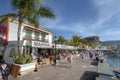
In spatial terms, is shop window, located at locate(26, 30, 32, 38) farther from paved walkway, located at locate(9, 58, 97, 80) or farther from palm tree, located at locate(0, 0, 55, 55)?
paved walkway, located at locate(9, 58, 97, 80)

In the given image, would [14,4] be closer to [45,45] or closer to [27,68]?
[27,68]

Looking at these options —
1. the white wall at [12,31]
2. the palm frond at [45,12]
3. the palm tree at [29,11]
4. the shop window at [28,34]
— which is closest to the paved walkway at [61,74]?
the palm tree at [29,11]

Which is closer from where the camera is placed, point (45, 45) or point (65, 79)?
point (65, 79)

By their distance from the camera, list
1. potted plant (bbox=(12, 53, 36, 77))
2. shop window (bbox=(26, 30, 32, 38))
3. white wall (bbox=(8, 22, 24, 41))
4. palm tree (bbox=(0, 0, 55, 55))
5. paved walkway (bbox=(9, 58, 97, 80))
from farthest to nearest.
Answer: shop window (bbox=(26, 30, 32, 38)), white wall (bbox=(8, 22, 24, 41)), palm tree (bbox=(0, 0, 55, 55)), potted plant (bbox=(12, 53, 36, 77)), paved walkway (bbox=(9, 58, 97, 80))

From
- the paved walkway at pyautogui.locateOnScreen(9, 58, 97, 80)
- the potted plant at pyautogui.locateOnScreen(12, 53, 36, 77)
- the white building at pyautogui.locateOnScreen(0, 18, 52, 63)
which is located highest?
the white building at pyautogui.locateOnScreen(0, 18, 52, 63)

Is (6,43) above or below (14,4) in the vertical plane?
below

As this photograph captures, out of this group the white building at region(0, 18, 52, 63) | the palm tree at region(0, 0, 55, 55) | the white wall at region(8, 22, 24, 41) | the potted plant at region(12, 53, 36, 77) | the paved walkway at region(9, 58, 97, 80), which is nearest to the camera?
the paved walkway at region(9, 58, 97, 80)

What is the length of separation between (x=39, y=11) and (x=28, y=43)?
6171 millimetres

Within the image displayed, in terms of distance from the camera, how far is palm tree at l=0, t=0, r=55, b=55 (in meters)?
12.1

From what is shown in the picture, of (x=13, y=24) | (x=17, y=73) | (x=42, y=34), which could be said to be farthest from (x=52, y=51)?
(x=17, y=73)

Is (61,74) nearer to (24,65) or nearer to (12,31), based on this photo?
(24,65)

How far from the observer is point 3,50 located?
19203 millimetres

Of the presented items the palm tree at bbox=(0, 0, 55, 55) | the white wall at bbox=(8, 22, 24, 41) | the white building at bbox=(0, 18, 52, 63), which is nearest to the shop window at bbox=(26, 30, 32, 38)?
the white building at bbox=(0, 18, 52, 63)

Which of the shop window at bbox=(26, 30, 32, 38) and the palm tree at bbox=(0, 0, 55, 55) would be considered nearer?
the palm tree at bbox=(0, 0, 55, 55)
